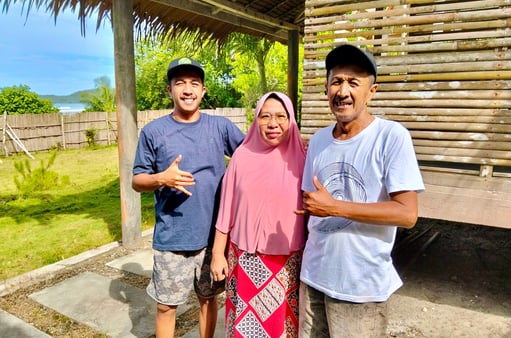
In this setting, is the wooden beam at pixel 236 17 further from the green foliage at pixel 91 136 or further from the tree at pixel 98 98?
the tree at pixel 98 98

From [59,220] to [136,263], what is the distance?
2.44 meters

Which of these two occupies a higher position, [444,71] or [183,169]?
[444,71]

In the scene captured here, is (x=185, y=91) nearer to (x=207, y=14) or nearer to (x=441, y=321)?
(x=441, y=321)

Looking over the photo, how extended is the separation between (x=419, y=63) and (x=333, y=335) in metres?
2.49

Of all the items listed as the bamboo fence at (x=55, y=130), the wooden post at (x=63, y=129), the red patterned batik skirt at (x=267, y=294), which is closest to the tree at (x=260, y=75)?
the bamboo fence at (x=55, y=130)

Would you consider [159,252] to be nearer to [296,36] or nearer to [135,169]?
[135,169]

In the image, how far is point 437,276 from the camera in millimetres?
4023

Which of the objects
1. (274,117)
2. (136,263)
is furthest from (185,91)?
(136,263)

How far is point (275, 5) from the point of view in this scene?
240 inches

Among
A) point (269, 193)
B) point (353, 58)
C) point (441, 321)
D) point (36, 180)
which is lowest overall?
point (441, 321)

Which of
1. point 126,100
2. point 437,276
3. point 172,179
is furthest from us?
point 126,100

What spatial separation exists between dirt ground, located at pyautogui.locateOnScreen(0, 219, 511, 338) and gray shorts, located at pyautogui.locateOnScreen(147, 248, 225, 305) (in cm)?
85

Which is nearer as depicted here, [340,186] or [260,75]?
[340,186]

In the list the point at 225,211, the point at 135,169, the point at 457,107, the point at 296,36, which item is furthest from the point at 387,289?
the point at 296,36
